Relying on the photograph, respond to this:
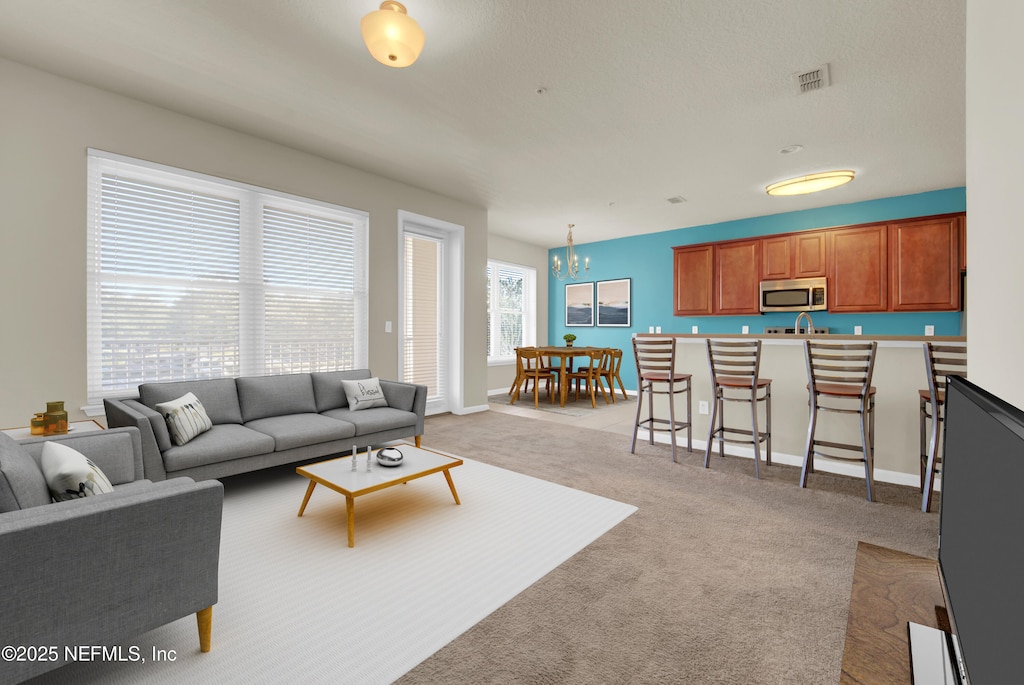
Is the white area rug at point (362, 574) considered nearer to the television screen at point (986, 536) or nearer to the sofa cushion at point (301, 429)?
the sofa cushion at point (301, 429)

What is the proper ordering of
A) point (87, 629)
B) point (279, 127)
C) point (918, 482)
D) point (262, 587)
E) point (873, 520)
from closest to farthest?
point (87, 629) < point (262, 587) < point (873, 520) < point (918, 482) < point (279, 127)

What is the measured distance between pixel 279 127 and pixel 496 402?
471cm

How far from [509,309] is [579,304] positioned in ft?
4.66

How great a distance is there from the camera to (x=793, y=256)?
6.14 metres

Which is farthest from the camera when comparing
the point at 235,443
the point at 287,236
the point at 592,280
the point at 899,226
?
the point at 592,280

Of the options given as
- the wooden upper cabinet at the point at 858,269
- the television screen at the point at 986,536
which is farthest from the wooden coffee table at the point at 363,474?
the wooden upper cabinet at the point at 858,269

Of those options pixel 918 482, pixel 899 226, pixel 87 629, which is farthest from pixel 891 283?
pixel 87 629

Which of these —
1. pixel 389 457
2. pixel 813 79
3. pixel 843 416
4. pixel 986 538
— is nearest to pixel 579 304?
pixel 843 416

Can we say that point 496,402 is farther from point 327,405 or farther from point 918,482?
point 918,482

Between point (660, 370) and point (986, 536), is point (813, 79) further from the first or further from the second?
point (986, 536)

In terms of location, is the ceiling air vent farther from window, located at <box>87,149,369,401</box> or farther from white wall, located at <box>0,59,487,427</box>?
white wall, located at <box>0,59,487,427</box>

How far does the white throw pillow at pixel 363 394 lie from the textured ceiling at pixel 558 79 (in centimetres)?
225

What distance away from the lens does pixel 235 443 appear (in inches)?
116

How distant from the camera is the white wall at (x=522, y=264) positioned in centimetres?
806
